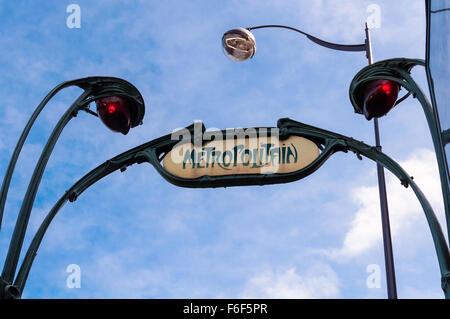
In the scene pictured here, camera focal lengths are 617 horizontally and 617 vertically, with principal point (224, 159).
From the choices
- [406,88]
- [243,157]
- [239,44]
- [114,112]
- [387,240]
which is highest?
[239,44]

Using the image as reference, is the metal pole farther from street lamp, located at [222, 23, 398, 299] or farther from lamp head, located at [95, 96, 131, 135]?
lamp head, located at [95, 96, 131, 135]

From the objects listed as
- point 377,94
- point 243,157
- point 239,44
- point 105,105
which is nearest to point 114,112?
point 105,105

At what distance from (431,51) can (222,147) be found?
231cm

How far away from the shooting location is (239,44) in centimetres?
788

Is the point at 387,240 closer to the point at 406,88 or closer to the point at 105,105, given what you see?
the point at 406,88

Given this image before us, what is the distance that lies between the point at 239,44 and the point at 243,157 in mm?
1986

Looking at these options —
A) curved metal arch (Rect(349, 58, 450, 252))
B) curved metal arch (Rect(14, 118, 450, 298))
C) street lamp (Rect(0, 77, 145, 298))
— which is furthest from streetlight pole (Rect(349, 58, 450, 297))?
street lamp (Rect(0, 77, 145, 298))

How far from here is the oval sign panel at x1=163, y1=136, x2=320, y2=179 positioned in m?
6.45

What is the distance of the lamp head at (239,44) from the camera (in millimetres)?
7836

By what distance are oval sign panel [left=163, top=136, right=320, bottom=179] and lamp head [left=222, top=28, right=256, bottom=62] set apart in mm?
1696

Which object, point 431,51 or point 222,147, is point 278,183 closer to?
point 222,147

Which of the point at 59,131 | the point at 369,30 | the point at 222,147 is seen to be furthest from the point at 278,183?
the point at 369,30

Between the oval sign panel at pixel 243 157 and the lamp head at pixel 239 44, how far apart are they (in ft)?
5.56

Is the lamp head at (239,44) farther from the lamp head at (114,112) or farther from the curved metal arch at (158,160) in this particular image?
the lamp head at (114,112)
